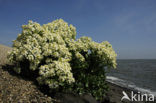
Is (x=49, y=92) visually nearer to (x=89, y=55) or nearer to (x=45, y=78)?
(x=45, y=78)

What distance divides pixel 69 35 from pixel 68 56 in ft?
7.55

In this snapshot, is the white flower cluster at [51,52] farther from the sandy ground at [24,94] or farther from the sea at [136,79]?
the sea at [136,79]

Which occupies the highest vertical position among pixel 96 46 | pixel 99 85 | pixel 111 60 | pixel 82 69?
pixel 96 46

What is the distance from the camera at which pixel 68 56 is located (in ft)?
23.9

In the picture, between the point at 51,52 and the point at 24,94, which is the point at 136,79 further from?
the point at 24,94

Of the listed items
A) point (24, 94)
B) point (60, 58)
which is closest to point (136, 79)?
point (60, 58)

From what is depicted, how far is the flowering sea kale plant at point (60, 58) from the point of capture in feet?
20.0

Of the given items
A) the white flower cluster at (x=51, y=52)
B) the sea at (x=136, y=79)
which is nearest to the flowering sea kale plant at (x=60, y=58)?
the white flower cluster at (x=51, y=52)

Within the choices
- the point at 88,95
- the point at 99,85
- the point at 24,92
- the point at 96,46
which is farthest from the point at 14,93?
the point at 96,46

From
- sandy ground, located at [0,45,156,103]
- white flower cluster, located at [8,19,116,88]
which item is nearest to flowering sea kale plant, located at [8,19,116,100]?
white flower cluster, located at [8,19,116,88]

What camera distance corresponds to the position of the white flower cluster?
19.7 feet

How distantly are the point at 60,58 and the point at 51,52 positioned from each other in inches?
22.1

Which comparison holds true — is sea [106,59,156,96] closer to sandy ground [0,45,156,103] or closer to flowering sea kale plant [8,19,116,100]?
flowering sea kale plant [8,19,116,100]

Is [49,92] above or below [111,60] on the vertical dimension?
below
